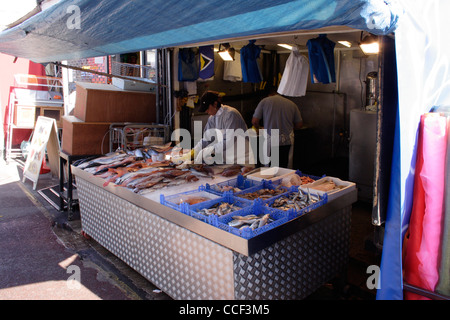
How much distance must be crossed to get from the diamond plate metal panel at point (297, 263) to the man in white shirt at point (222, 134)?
2310 mm

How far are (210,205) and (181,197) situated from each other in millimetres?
354

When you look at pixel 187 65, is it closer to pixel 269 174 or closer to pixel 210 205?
pixel 269 174

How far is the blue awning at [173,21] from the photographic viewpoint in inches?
79.2

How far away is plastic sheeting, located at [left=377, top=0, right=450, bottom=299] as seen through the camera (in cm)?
219

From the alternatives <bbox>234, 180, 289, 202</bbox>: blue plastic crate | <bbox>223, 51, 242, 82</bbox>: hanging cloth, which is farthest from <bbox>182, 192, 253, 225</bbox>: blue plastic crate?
<bbox>223, 51, 242, 82</bbox>: hanging cloth

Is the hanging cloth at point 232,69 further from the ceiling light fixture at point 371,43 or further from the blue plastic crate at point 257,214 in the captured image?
the blue plastic crate at point 257,214

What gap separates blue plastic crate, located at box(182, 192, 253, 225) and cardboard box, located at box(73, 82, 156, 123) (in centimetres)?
405

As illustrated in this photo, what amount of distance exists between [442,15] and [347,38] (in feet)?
16.8

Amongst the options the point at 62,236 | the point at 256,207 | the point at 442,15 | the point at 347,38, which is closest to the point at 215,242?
the point at 256,207

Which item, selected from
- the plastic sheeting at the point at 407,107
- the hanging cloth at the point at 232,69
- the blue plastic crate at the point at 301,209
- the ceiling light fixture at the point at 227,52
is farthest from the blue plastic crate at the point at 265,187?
the hanging cloth at the point at 232,69

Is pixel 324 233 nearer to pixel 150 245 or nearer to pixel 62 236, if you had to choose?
pixel 150 245

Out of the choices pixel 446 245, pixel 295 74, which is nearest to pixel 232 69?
pixel 295 74

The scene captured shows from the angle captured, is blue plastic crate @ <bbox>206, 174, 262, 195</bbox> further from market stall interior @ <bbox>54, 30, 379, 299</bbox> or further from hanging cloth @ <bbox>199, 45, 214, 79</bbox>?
hanging cloth @ <bbox>199, 45, 214, 79</bbox>

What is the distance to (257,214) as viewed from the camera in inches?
132
